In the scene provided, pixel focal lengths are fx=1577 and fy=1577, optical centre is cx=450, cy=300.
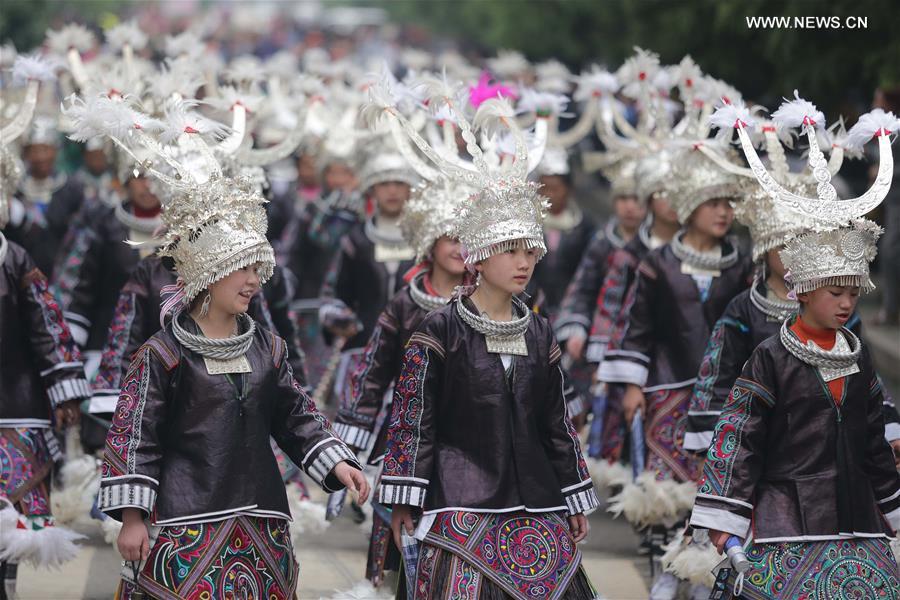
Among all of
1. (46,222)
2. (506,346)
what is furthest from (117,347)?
(46,222)

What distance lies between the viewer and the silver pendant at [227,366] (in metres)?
5.70

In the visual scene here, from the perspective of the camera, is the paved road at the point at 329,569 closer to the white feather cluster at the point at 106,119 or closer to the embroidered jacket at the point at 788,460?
the embroidered jacket at the point at 788,460

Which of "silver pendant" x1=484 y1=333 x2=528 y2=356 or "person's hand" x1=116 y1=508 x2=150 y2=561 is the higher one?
"silver pendant" x1=484 y1=333 x2=528 y2=356

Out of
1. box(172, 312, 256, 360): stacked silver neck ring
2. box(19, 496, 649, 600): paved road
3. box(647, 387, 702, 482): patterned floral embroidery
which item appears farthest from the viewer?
box(647, 387, 702, 482): patterned floral embroidery

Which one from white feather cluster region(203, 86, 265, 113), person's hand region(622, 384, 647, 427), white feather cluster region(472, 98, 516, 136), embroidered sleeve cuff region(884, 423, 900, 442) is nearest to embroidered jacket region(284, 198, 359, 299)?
white feather cluster region(203, 86, 265, 113)

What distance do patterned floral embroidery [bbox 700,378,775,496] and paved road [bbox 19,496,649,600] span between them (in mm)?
1960

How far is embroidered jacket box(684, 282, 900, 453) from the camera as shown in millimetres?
7004

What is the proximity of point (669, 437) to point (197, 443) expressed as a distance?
306 centimetres

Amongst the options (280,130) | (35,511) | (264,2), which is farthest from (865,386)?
(264,2)

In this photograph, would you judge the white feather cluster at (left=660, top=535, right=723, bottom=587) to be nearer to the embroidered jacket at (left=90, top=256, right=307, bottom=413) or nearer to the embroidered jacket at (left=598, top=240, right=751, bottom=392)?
the embroidered jacket at (left=598, top=240, right=751, bottom=392)

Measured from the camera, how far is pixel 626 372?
8.10 meters

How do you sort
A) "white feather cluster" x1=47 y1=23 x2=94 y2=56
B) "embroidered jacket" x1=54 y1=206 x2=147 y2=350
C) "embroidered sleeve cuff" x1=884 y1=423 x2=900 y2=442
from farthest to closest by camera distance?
1. "white feather cluster" x1=47 y1=23 x2=94 y2=56
2. "embroidered jacket" x1=54 y1=206 x2=147 y2=350
3. "embroidered sleeve cuff" x1=884 y1=423 x2=900 y2=442

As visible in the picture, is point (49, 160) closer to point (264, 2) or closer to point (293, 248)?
point (293, 248)

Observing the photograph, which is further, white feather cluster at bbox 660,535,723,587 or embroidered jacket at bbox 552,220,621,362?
embroidered jacket at bbox 552,220,621,362
